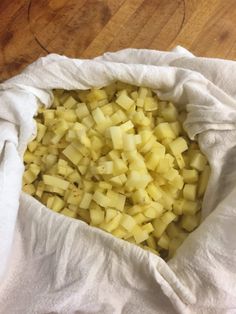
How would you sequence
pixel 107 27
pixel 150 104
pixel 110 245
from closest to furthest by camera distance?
pixel 110 245
pixel 150 104
pixel 107 27

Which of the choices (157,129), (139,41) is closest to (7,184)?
(157,129)

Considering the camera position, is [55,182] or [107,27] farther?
[107,27]

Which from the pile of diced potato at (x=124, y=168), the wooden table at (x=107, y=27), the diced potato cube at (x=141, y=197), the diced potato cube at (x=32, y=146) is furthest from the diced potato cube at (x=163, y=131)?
the wooden table at (x=107, y=27)

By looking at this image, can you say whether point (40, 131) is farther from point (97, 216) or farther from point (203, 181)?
point (203, 181)

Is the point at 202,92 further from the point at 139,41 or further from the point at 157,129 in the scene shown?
the point at 139,41

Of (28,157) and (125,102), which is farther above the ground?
(125,102)

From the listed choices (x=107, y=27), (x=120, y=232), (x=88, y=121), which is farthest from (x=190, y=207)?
(x=107, y=27)

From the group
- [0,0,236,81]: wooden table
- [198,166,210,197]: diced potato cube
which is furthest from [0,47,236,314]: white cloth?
[0,0,236,81]: wooden table
